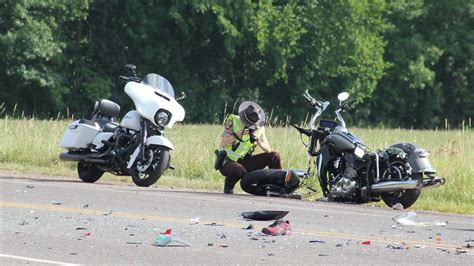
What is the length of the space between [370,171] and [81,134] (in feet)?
15.9

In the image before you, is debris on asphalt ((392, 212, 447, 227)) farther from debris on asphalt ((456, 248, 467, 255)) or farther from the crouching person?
the crouching person

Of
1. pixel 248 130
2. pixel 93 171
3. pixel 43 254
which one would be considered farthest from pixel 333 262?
pixel 93 171

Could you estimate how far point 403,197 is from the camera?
16656 millimetres

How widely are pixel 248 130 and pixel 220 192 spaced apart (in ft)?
3.36

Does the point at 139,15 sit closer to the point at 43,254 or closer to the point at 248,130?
the point at 248,130

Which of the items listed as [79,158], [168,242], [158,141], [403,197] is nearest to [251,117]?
[158,141]

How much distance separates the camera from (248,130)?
17969 millimetres

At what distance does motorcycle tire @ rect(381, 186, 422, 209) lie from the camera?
16.5 meters

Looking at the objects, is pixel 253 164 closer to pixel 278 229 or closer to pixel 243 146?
pixel 243 146

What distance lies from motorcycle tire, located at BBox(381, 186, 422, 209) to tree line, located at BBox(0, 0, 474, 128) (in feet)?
126

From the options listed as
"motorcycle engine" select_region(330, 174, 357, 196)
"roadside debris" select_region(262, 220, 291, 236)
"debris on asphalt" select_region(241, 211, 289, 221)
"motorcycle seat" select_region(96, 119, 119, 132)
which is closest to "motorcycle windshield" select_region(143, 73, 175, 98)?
"motorcycle seat" select_region(96, 119, 119, 132)

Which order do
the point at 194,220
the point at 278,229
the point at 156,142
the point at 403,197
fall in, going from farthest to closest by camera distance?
the point at 156,142
the point at 403,197
the point at 194,220
the point at 278,229

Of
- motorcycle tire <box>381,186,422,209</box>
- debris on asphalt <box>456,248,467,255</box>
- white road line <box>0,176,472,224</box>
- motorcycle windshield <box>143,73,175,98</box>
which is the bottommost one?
debris on asphalt <box>456,248,467,255</box>

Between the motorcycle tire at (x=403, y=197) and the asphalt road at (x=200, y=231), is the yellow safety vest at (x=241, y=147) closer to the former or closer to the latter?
the asphalt road at (x=200, y=231)
